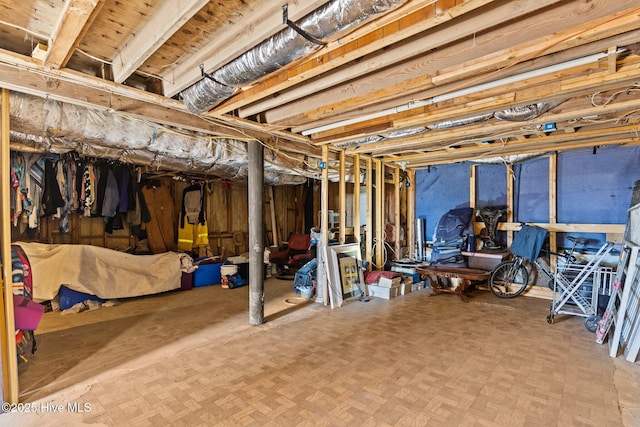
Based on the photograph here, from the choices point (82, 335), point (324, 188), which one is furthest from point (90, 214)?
point (324, 188)

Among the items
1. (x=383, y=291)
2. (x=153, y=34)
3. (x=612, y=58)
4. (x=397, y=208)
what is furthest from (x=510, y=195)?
(x=153, y=34)

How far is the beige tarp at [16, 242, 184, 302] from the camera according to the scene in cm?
394

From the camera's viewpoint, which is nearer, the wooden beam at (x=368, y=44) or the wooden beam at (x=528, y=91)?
the wooden beam at (x=368, y=44)

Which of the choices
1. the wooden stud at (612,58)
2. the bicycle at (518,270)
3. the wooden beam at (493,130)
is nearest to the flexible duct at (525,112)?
the wooden beam at (493,130)

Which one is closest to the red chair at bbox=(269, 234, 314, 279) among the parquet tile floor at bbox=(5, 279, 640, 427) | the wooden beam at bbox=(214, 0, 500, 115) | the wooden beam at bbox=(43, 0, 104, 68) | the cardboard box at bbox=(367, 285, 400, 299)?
the cardboard box at bbox=(367, 285, 400, 299)

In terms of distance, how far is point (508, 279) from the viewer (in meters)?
4.95

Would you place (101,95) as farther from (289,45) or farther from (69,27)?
(289,45)

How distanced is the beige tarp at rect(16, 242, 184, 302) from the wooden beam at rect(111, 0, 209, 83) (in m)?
2.87

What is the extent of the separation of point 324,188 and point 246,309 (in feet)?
6.43

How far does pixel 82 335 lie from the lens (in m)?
3.25

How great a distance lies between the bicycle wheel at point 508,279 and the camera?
473 cm

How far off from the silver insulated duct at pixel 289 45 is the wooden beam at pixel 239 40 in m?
0.04

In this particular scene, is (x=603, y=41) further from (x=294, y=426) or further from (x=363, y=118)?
(x=294, y=426)

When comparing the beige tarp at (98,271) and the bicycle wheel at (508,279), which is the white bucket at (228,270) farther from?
the bicycle wheel at (508,279)
